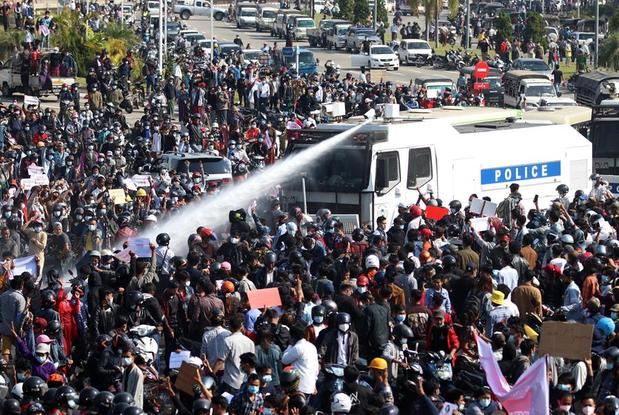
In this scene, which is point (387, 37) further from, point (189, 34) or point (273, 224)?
point (273, 224)

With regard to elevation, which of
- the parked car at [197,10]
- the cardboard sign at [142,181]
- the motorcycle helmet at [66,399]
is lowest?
the motorcycle helmet at [66,399]

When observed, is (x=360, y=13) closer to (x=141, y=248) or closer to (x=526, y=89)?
(x=526, y=89)

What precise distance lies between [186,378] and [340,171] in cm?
1023

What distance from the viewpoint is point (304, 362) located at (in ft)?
49.6

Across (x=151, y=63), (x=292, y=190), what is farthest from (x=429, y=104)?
(x=292, y=190)

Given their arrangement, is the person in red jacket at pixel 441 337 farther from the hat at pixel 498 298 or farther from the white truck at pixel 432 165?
the white truck at pixel 432 165

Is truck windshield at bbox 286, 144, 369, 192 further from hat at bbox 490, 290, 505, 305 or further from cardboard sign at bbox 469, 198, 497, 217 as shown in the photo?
hat at bbox 490, 290, 505, 305

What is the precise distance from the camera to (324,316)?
16.4 meters

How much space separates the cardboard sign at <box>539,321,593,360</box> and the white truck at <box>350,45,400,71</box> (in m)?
46.5

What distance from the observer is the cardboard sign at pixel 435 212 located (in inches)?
916

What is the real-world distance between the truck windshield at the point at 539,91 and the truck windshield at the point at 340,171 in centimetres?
2275

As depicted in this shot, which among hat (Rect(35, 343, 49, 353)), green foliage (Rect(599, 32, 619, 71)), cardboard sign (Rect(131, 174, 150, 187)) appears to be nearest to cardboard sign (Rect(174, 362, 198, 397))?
hat (Rect(35, 343, 49, 353))

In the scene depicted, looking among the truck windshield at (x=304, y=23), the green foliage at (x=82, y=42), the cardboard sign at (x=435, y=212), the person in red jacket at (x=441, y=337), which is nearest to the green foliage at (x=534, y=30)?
the truck windshield at (x=304, y=23)

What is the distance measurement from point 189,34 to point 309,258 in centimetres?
4819
